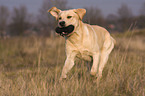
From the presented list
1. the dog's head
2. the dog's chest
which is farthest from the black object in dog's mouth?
the dog's chest

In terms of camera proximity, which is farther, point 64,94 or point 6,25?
point 6,25

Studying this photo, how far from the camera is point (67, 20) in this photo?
3186 mm

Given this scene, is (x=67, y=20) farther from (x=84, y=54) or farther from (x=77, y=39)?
(x=84, y=54)

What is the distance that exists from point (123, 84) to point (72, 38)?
4.04ft

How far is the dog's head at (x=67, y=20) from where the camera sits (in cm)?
305

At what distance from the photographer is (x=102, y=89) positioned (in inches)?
114

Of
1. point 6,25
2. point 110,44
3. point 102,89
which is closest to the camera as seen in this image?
point 102,89

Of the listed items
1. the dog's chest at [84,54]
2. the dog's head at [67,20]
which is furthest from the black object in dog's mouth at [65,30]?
the dog's chest at [84,54]

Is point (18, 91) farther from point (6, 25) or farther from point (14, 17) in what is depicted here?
point (14, 17)

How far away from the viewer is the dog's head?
305cm

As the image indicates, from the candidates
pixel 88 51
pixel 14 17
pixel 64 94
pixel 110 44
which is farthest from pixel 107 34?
pixel 14 17

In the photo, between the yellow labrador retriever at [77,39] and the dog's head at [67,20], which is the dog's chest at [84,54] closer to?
the yellow labrador retriever at [77,39]

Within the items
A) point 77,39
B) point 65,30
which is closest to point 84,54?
point 77,39

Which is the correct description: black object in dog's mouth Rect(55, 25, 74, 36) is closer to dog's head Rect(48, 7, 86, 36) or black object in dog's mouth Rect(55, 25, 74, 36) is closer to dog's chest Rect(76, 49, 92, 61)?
dog's head Rect(48, 7, 86, 36)
